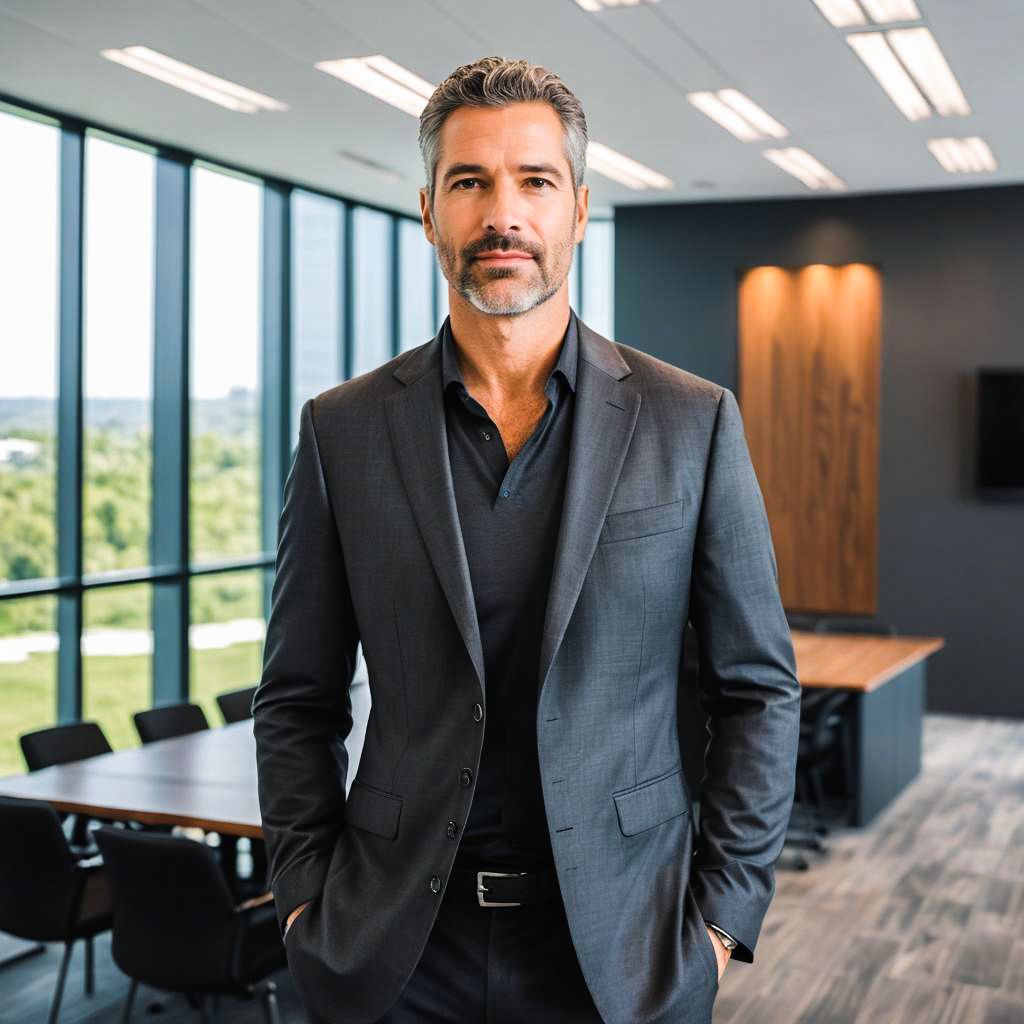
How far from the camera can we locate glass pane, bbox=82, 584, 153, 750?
7.43m

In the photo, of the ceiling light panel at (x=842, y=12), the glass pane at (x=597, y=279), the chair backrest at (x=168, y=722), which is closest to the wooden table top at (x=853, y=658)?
the chair backrest at (x=168, y=722)

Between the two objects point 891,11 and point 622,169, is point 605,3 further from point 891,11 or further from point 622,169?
point 622,169

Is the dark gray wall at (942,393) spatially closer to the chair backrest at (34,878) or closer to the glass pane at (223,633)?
the glass pane at (223,633)

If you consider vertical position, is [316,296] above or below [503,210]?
above

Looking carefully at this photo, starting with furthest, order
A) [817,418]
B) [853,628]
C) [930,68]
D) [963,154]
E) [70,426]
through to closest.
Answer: [817,418] → [963,154] → [853,628] → [70,426] → [930,68]

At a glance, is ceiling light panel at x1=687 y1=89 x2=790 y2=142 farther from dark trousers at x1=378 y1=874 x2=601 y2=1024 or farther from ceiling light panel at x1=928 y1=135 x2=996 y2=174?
dark trousers at x1=378 y1=874 x2=601 y2=1024

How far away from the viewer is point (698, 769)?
655 cm

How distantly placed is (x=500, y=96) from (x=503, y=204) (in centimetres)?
14

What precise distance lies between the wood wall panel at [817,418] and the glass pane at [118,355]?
4.62m

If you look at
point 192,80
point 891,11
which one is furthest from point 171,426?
point 891,11

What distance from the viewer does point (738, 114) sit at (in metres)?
7.43

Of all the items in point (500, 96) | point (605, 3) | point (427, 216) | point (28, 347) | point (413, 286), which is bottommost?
point (427, 216)

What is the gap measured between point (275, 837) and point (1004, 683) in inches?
349

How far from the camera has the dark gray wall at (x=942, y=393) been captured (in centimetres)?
961
